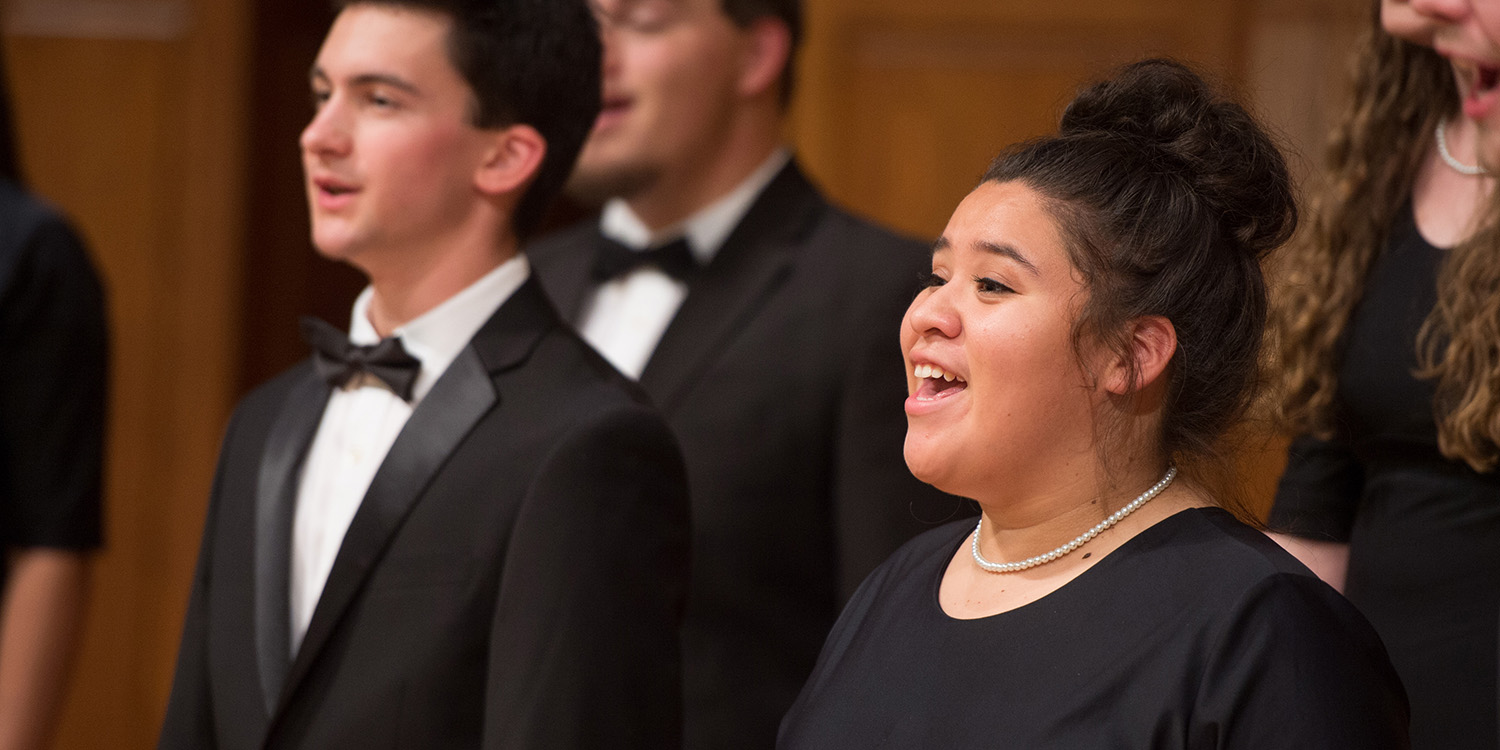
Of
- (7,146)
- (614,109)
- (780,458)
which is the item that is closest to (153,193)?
(7,146)

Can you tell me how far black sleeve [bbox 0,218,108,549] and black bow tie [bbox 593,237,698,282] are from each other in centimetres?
83

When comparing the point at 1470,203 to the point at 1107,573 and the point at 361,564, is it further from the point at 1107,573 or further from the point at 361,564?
the point at 361,564

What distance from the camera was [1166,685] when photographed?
131cm

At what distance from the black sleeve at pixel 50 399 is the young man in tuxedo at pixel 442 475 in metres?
0.59

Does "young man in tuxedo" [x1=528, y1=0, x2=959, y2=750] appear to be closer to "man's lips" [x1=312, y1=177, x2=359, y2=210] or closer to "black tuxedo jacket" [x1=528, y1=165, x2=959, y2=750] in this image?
"black tuxedo jacket" [x1=528, y1=165, x2=959, y2=750]

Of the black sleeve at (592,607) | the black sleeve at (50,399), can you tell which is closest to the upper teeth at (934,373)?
the black sleeve at (592,607)

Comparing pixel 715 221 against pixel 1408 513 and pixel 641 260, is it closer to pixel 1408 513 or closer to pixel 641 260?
pixel 641 260

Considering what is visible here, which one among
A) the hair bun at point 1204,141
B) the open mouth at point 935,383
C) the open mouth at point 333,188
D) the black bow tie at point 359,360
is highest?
the hair bun at point 1204,141

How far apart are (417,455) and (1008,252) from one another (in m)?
0.74

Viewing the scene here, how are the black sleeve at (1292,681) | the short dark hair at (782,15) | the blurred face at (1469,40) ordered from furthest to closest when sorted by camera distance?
the short dark hair at (782,15), the blurred face at (1469,40), the black sleeve at (1292,681)

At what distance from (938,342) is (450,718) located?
2.24ft

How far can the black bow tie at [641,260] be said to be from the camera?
8.86ft

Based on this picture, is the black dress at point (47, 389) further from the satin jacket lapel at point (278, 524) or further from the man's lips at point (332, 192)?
the man's lips at point (332, 192)

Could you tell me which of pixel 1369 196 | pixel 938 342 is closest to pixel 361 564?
pixel 938 342
